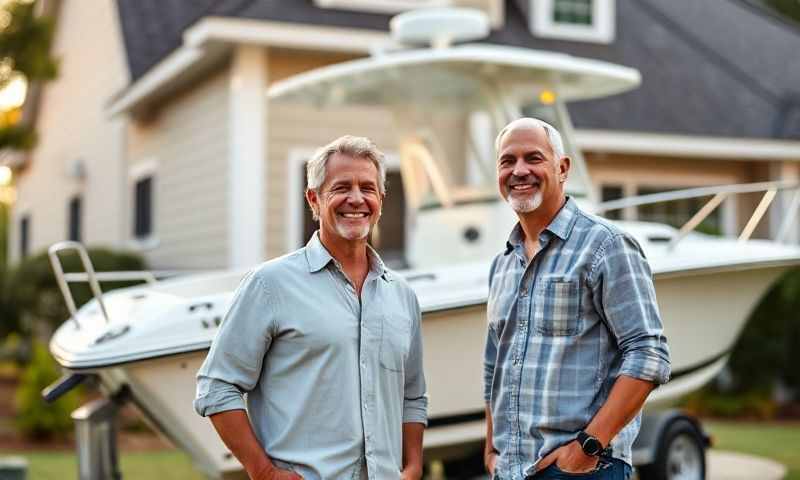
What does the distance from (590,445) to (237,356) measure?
0.98m

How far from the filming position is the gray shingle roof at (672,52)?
11.4 meters

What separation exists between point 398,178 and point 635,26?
16.6 ft

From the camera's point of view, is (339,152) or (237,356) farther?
(339,152)

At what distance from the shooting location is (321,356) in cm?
278

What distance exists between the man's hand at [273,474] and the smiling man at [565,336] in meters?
0.69

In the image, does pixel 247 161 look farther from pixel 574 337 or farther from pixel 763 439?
pixel 574 337

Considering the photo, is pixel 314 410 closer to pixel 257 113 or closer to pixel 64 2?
pixel 257 113

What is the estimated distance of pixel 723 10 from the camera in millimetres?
16062

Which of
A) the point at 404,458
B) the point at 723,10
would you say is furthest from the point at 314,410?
the point at 723,10

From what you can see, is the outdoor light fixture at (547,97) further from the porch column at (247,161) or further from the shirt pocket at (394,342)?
the shirt pocket at (394,342)

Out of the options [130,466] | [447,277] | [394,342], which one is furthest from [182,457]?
[394,342]

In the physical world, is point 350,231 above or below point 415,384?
above

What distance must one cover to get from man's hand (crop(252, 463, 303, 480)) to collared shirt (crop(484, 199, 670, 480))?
692 millimetres

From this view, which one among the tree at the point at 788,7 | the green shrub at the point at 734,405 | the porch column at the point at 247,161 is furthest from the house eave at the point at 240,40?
the green shrub at the point at 734,405
